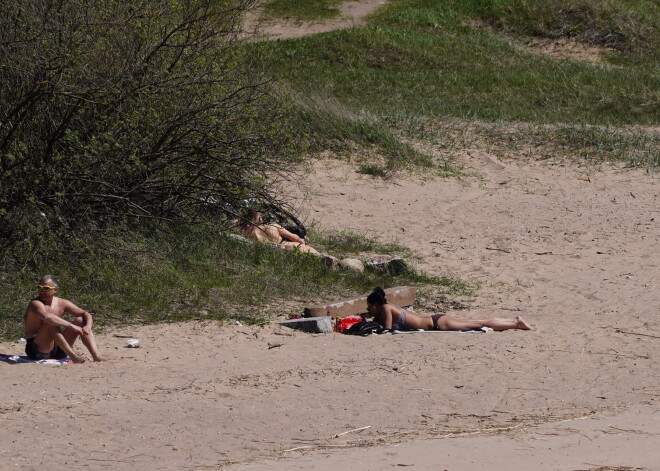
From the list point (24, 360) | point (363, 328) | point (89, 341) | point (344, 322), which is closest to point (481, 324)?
point (363, 328)

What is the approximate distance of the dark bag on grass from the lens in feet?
32.8

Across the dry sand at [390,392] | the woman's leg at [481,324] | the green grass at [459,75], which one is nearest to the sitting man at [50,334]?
the dry sand at [390,392]

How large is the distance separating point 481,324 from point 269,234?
122 inches

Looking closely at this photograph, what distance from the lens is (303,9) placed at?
26078 millimetres

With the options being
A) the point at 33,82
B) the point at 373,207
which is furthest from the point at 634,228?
the point at 33,82

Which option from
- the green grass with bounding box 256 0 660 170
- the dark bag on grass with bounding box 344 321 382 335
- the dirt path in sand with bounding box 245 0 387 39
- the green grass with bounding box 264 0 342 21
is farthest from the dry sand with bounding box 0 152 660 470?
the green grass with bounding box 264 0 342 21

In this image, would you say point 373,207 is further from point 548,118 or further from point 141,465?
point 141,465

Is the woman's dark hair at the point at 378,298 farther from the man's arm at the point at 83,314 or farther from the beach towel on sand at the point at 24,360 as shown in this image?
the beach towel on sand at the point at 24,360

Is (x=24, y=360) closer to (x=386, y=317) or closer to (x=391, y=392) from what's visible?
(x=391, y=392)

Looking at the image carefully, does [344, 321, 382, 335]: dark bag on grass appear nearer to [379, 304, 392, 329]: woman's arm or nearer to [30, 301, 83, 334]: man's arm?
[379, 304, 392, 329]: woman's arm

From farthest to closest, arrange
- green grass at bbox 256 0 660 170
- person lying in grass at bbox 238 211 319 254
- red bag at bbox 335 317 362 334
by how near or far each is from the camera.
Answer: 1. green grass at bbox 256 0 660 170
2. person lying in grass at bbox 238 211 319 254
3. red bag at bbox 335 317 362 334

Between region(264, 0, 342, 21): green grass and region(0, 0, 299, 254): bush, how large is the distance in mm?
13776

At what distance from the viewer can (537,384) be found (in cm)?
858

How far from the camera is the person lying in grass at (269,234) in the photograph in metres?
12.3
